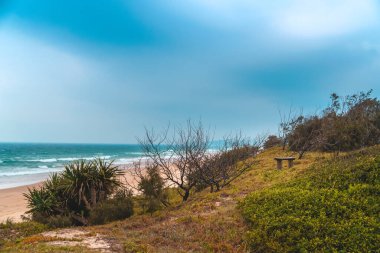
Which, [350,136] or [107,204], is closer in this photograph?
[107,204]

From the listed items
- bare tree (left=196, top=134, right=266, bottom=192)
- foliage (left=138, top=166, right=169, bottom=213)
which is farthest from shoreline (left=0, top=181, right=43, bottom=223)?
bare tree (left=196, top=134, right=266, bottom=192)

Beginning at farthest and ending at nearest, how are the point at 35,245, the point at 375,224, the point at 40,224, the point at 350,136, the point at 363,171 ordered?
the point at 350,136
the point at 40,224
the point at 363,171
the point at 35,245
the point at 375,224

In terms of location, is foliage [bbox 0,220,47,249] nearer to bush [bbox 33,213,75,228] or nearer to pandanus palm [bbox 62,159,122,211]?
bush [bbox 33,213,75,228]

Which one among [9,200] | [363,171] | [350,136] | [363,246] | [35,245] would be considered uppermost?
[350,136]

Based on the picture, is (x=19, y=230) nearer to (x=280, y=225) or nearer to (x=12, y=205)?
(x=12, y=205)

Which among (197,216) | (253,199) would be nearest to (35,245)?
(197,216)

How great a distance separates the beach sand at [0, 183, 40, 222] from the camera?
14.2 m

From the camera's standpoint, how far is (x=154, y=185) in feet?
38.7

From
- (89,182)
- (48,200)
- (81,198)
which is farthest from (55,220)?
(89,182)

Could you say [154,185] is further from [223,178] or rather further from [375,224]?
[375,224]

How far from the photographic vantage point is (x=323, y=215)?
5828mm

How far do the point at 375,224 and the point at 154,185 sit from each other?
8242mm

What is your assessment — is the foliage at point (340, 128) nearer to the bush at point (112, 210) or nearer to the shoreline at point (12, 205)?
the bush at point (112, 210)

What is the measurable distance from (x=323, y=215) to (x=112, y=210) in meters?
7.52
